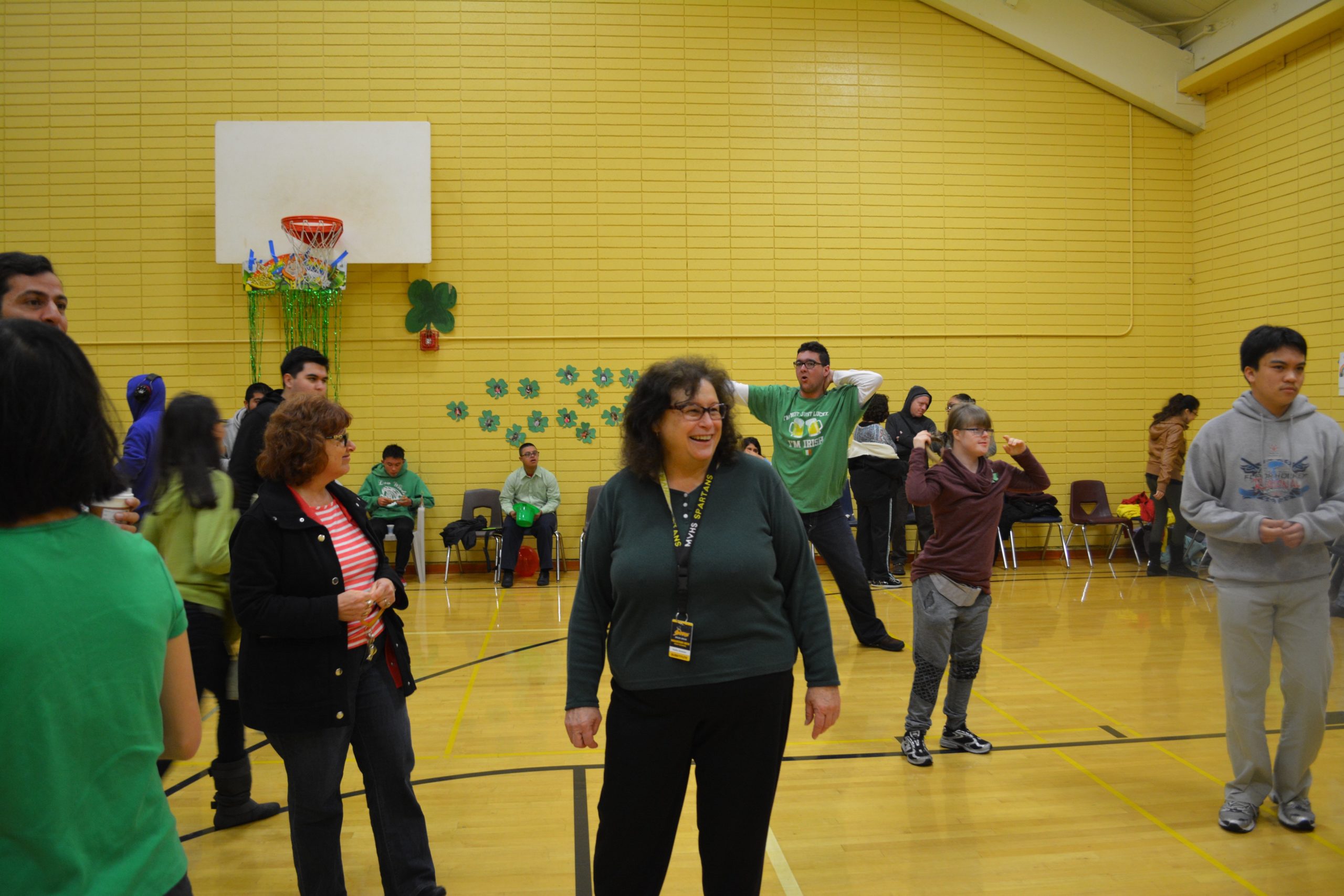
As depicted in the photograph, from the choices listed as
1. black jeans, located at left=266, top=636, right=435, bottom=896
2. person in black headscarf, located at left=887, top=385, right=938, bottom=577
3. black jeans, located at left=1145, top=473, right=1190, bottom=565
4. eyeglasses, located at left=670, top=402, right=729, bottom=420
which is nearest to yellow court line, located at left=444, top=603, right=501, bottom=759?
black jeans, located at left=266, top=636, right=435, bottom=896

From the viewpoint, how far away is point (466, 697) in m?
4.98

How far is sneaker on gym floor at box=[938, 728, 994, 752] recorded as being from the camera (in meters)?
3.95

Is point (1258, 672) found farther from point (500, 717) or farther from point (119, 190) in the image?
point (119, 190)

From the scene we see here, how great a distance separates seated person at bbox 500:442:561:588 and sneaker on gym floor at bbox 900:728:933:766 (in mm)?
5269

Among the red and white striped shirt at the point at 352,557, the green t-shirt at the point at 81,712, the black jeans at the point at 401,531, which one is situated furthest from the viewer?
the black jeans at the point at 401,531

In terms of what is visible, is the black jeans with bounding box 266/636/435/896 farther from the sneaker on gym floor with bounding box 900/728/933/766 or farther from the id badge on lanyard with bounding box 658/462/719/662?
the sneaker on gym floor with bounding box 900/728/933/766

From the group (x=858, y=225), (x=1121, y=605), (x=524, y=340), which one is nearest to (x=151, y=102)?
(x=524, y=340)

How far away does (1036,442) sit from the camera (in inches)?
390

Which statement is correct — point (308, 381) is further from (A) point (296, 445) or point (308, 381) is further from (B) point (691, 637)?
(B) point (691, 637)

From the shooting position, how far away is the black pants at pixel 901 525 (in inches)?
339

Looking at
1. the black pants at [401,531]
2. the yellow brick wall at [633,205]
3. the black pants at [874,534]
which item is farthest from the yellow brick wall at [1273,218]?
the black pants at [401,531]

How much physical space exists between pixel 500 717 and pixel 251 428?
2238 mm

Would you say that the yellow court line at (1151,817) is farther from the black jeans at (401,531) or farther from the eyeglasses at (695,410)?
the black jeans at (401,531)

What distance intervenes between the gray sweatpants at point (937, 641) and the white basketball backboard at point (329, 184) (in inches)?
261
